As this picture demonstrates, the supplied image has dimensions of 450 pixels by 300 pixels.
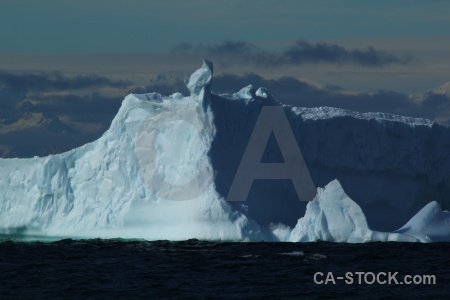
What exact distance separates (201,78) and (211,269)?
7226 mm

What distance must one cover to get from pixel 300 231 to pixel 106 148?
282 inches

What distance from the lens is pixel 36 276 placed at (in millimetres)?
23938

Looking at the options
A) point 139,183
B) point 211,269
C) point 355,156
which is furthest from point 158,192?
point 355,156

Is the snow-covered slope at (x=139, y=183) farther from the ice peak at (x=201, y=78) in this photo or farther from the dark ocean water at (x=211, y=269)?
the dark ocean water at (x=211, y=269)

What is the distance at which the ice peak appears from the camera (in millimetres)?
29234

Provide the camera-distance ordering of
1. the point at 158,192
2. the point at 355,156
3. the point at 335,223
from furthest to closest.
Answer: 1. the point at 355,156
2. the point at 158,192
3. the point at 335,223

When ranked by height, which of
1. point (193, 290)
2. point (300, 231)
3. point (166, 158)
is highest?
point (166, 158)

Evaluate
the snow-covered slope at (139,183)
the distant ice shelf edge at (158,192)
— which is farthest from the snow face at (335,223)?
the snow-covered slope at (139,183)

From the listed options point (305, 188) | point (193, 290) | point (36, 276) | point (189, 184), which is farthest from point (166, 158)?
point (193, 290)

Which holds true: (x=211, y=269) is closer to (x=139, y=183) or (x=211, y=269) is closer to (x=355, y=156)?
(x=139, y=183)

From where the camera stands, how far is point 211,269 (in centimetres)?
2409

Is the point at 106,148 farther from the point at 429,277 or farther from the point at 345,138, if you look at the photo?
the point at 429,277

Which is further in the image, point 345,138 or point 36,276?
point 345,138

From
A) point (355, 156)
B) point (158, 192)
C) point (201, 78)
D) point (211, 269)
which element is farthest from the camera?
point (355, 156)
